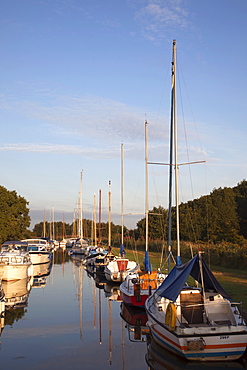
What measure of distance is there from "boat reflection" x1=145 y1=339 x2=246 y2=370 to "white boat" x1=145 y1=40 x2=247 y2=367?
0.20 m

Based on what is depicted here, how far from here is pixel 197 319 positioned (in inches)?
648

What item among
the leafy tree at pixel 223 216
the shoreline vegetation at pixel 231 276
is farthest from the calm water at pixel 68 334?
the leafy tree at pixel 223 216

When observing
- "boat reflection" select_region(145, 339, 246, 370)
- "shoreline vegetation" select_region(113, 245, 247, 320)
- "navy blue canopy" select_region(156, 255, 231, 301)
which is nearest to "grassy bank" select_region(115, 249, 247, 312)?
"shoreline vegetation" select_region(113, 245, 247, 320)

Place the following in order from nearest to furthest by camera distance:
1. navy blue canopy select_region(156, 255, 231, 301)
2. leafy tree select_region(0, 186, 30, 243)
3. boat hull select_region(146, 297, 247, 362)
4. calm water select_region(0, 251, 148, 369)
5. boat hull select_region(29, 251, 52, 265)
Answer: boat hull select_region(146, 297, 247, 362) < calm water select_region(0, 251, 148, 369) < navy blue canopy select_region(156, 255, 231, 301) < boat hull select_region(29, 251, 52, 265) < leafy tree select_region(0, 186, 30, 243)

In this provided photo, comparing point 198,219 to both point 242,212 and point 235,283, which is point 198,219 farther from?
point 235,283

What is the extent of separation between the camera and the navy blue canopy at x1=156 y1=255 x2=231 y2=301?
15.8m

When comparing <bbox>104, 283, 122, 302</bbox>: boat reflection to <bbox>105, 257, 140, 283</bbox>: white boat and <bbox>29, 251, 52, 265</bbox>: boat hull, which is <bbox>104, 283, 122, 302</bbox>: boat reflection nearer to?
<bbox>105, 257, 140, 283</bbox>: white boat

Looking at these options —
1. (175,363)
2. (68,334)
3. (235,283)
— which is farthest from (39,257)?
(175,363)

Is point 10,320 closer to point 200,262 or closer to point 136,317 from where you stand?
point 136,317

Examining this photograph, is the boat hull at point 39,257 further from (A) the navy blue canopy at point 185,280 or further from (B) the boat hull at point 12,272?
(A) the navy blue canopy at point 185,280

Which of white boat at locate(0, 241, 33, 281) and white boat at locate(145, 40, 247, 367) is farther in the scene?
white boat at locate(0, 241, 33, 281)

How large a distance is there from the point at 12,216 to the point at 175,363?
70748 mm

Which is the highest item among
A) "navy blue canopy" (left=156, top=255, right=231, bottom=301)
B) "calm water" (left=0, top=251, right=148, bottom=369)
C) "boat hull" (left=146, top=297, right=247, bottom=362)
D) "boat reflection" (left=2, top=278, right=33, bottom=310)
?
"navy blue canopy" (left=156, top=255, right=231, bottom=301)

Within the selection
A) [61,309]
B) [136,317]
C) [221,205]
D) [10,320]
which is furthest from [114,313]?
[221,205]
